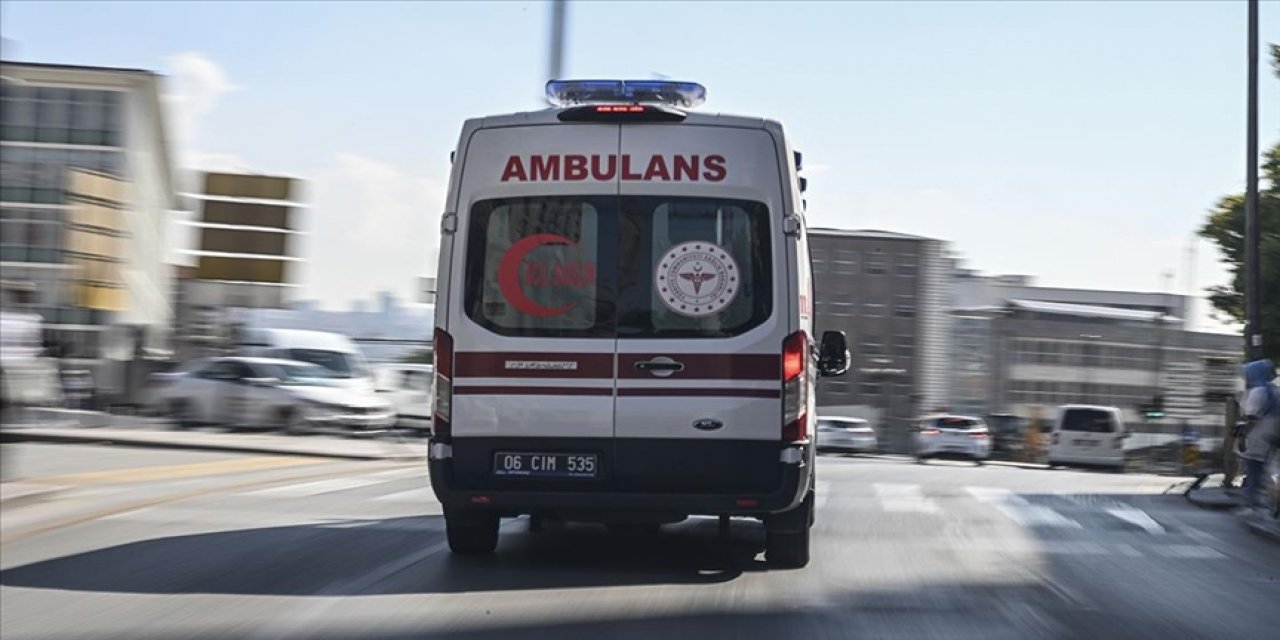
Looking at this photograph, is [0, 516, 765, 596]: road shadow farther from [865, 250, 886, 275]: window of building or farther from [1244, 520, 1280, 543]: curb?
[865, 250, 886, 275]: window of building

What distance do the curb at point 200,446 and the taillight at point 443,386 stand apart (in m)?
12.2

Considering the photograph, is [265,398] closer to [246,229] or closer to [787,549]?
[246,229]

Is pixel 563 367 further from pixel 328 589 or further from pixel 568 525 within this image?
pixel 568 525

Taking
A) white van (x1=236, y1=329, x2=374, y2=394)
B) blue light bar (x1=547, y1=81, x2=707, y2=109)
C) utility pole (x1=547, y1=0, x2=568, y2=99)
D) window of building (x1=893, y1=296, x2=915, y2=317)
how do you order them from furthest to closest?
window of building (x1=893, y1=296, x2=915, y2=317), white van (x1=236, y1=329, x2=374, y2=394), utility pole (x1=547, y1=0, x2=568, y2=99), blue light bar (x1=547, y1=81, x2=707, y2=109)

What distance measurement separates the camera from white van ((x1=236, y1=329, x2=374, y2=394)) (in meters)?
29.1

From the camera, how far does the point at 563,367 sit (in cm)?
846

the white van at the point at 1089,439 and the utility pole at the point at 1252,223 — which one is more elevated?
the utility pole at the point at 1252,223

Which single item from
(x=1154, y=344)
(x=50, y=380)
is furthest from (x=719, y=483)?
(x=1154, y=344)

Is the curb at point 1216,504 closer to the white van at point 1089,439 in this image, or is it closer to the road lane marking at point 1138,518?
the road lane marking at point 1138,518

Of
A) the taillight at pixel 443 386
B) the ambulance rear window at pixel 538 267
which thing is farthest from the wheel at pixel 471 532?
the ambulance rear window at pixel 538 267

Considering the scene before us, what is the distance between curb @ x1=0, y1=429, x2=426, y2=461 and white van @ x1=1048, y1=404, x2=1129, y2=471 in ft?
68.1

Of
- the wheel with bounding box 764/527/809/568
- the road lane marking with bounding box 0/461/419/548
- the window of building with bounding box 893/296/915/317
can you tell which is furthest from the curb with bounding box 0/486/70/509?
the window of building with bounding box 893/296/915/317

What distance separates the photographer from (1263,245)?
2647 cm

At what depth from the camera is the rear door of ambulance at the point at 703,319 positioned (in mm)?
8398
